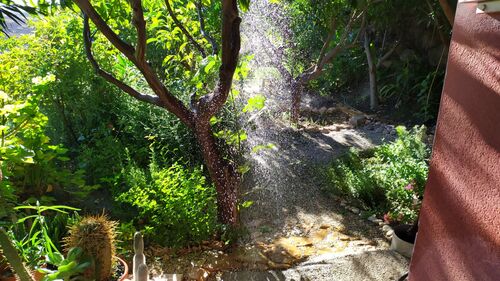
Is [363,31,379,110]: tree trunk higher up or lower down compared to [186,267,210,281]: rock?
higher up

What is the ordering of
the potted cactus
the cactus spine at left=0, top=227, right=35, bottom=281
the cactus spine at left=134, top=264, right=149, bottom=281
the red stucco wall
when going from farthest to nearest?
1. the potted cactus
2. the cactus spine at left=134, top=264, right=149, bottom=281
3. the cactus spine at left=0, top=227, right=35, bottom=281
4. the red stucco wall

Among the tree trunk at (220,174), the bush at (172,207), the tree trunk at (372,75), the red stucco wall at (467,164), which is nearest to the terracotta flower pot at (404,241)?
the red stucco wall at (467,164)

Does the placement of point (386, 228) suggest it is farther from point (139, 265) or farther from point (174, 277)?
point (139, 265)

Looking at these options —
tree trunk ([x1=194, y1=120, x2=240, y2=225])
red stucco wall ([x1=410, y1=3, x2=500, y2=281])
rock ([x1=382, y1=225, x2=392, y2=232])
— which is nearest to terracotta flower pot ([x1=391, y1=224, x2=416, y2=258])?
rock ([x1=382, y1=225, x2=392, y2=232])

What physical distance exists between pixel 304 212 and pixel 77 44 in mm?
2736

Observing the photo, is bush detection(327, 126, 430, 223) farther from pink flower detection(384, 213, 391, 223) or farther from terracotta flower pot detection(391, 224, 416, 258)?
terracotta flower pot detection(391, 224, 416, 258)

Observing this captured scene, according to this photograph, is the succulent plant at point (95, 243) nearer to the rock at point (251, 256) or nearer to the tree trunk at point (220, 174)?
the tree trunk at point (220, 174)

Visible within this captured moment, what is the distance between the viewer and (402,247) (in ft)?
8.87

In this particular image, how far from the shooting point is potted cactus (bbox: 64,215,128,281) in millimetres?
1658

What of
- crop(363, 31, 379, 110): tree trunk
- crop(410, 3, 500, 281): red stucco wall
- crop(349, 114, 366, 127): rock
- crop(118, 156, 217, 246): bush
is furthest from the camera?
crop(363, 31, 379, 110): tree trunk

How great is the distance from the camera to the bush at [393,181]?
3.31m

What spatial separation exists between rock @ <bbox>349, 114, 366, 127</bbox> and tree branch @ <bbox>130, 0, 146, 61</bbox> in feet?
15.9

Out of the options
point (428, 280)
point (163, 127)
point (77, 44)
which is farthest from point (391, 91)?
point (428, 280)

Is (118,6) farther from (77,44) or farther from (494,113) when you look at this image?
(494,113)
